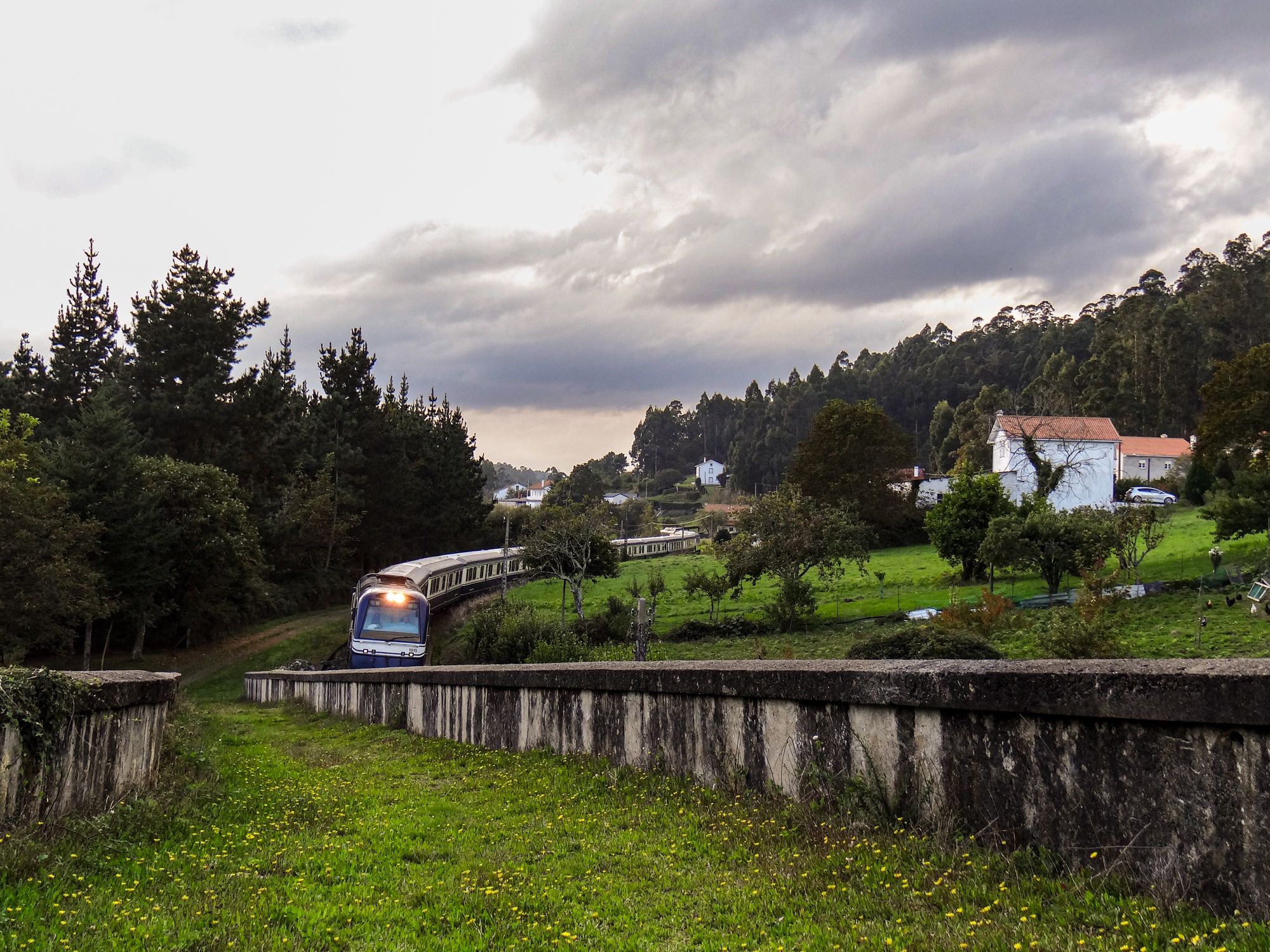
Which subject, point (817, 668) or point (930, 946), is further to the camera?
point (817, 668)

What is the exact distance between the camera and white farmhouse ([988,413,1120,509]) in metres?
58.9

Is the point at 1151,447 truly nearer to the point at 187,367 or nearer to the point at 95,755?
the point at 187,367

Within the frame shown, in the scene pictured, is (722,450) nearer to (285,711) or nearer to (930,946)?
A: (285,711)

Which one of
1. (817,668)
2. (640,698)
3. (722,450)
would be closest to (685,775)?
(640,698)

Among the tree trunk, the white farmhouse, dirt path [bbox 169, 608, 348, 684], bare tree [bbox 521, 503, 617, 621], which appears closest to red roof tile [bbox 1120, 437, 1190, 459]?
the white farmhouse

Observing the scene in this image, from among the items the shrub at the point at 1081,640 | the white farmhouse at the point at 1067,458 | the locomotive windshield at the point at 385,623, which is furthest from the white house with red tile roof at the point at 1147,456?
the locomotive windshield at the point at 385,623

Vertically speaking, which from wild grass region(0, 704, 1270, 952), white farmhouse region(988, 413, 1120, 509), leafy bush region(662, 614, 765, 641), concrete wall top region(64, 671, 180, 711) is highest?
white farmhouse region(988, 413, 1120, 509)

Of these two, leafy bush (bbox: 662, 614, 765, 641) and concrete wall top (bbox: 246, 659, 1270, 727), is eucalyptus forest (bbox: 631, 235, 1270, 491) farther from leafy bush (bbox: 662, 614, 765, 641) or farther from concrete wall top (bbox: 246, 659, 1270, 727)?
concrete wall top (bbox: 246, 659, 1270, 727)

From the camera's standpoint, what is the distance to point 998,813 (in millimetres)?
3889

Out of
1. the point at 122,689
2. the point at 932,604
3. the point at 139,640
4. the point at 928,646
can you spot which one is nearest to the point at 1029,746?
the point at 122,689

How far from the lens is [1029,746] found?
12.4ft

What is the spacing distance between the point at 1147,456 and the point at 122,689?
78.4m

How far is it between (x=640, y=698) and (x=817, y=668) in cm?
213

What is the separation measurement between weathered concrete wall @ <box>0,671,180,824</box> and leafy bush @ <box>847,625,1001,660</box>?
10157mm
